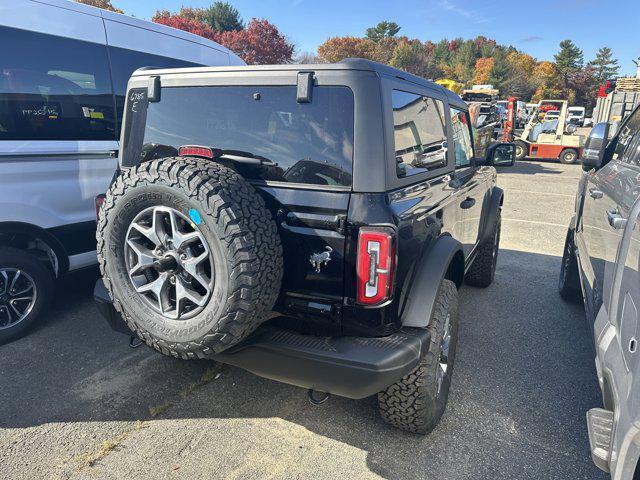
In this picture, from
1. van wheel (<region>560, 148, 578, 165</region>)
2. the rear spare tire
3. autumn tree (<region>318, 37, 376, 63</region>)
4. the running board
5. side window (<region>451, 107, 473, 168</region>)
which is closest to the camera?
the running board

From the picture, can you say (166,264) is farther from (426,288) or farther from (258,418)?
(426,288)

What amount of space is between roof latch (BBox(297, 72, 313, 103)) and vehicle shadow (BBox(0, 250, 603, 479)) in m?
1.84

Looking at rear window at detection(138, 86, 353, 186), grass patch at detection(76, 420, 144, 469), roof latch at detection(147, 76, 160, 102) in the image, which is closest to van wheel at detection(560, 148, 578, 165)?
rear window at detection(138, 86, 353, 186)

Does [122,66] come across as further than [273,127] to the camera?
Yes

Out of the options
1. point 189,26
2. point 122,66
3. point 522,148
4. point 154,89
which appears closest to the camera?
point 154,89

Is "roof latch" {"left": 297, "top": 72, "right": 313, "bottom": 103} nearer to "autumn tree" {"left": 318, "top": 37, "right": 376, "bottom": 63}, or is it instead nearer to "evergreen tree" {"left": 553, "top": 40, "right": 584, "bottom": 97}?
"autumn tree" {"left": 318, "top": 37, "right": 376, "bottom": 63}

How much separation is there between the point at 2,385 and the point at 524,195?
10.8 m

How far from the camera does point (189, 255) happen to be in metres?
2.05

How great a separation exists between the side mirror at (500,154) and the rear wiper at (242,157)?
2.79m

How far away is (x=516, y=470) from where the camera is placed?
2264 millimetres

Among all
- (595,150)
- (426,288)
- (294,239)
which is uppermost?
(595,150)

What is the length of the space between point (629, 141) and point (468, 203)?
119cm

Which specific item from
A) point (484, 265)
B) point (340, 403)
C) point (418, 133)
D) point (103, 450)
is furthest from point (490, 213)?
point (103, 450)

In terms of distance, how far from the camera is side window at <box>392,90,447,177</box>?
225 cm
